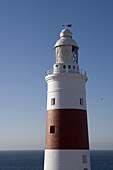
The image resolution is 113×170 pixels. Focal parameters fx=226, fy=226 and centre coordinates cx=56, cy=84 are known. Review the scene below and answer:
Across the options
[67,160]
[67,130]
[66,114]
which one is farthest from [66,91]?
[67,160]

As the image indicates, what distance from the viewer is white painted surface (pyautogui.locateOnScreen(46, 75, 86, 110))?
17766 millimetres

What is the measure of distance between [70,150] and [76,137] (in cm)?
108

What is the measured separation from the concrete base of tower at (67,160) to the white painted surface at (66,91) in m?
3.44

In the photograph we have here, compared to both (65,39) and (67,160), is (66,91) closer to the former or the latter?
(65,39)

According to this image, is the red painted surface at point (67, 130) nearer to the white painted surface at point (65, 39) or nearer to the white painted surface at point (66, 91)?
the white painted surface at point (66, 91)

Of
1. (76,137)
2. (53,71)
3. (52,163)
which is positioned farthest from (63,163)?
(53,71)

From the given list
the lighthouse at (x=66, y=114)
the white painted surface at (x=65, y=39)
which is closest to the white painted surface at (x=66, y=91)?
the lighthouse at (x=66, y=114)

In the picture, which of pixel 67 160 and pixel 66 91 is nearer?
pixel 67 160

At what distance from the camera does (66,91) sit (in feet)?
58.7

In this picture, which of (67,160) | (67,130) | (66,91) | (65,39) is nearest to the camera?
(67,160)

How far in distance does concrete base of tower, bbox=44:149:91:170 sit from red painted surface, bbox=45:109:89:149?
39cm

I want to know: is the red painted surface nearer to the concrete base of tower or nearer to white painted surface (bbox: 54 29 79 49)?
the concrete base of tower

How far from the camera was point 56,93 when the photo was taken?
18.1m

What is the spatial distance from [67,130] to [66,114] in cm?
122
